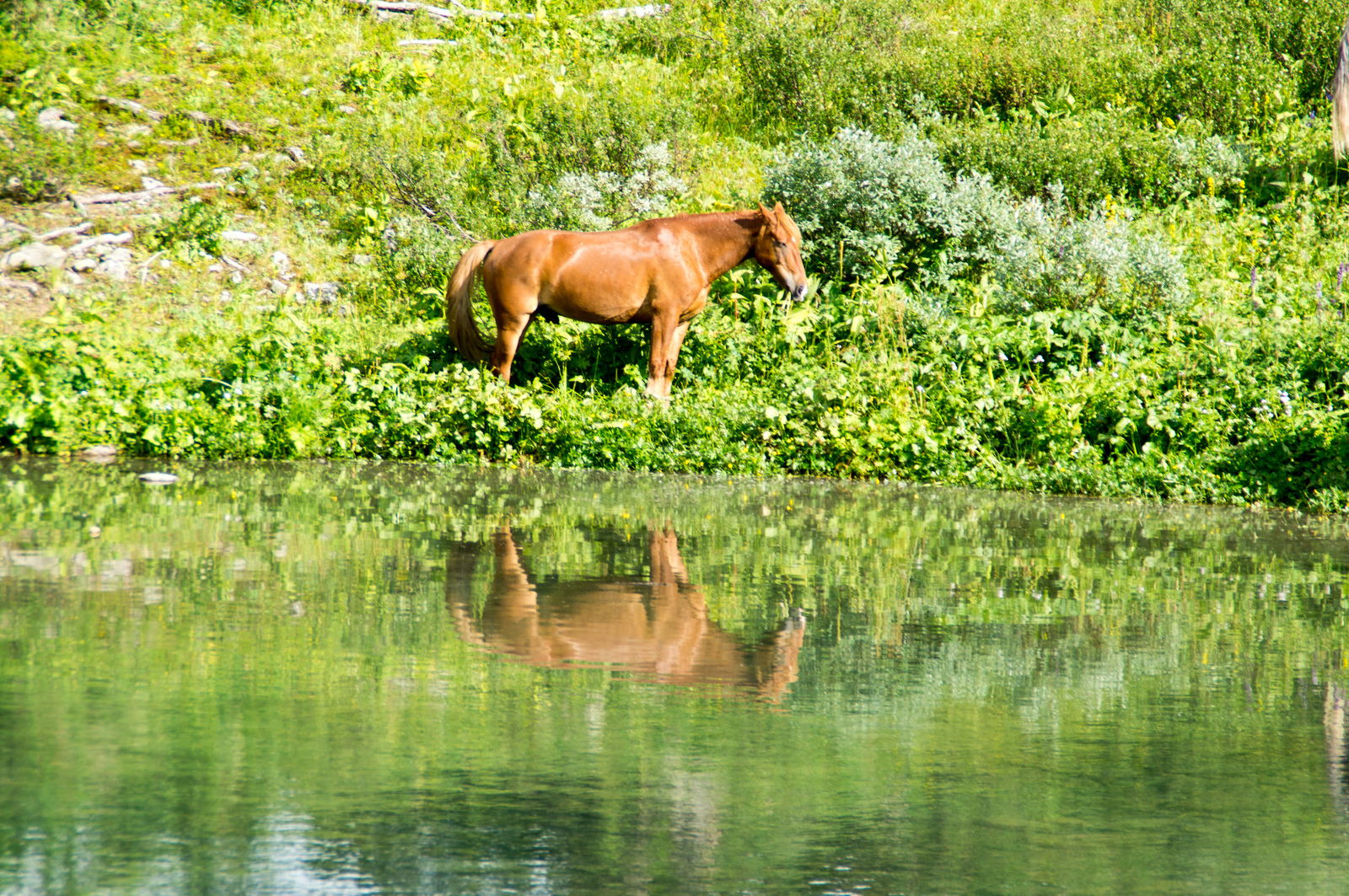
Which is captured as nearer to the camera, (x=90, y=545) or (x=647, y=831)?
(x=647, y=831)

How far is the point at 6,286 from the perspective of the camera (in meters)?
14.1

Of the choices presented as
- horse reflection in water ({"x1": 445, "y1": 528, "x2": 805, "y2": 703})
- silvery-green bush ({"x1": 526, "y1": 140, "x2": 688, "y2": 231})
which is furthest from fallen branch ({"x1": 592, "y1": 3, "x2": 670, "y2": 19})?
horse reflection in water ({"x1": 445, "y1": 528, "x2": 805, "y2": 703})

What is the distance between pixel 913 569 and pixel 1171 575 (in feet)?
4.38

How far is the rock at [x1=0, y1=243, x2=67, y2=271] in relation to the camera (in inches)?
569

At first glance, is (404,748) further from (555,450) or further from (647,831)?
(555,450)

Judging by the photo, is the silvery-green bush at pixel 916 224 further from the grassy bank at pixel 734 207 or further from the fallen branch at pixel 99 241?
the fallen branch at pixel 99 241

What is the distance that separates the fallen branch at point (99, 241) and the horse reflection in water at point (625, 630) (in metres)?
9.95

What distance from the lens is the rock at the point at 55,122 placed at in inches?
655

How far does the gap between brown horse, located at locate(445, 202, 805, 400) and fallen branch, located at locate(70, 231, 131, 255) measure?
5257 mm

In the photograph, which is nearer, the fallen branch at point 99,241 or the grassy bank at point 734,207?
the grassy bank at point 734,207

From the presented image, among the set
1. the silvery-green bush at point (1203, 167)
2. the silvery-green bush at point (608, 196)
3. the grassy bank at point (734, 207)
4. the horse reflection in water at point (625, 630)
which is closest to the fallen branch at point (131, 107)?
the grassy bank at point (734, 207)

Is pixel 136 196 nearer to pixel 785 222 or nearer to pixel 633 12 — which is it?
pixel 785 222

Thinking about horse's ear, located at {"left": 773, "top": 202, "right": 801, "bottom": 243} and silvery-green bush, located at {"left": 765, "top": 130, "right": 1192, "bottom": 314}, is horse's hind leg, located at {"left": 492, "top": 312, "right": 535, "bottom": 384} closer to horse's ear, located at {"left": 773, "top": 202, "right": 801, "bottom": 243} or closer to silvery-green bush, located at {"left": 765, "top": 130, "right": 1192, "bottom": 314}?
horse's ear, located at {"left": 773, "top": 202, "right": 801, "bottom": 243}

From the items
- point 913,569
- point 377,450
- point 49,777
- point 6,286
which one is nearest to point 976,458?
point 913,569
